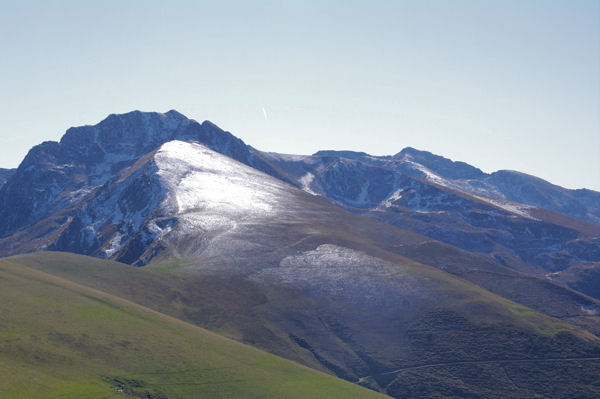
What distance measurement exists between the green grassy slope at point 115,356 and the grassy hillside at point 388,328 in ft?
50.5

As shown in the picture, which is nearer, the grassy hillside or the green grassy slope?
the green grassy slope

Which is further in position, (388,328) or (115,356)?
(388,328)

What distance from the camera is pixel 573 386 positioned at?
120 metres

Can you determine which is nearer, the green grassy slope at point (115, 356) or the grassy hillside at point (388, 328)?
the green grassy slope at point (115, 356)

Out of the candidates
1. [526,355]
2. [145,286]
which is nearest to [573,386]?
[526,355]

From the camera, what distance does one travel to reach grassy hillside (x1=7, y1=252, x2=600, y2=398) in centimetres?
12200

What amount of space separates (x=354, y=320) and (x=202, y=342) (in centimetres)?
4679

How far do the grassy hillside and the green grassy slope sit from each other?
15.4 metres

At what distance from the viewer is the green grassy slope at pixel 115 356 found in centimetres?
7994

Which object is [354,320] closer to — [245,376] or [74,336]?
[245,376]

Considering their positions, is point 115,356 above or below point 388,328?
below

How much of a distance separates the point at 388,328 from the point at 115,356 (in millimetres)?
70493

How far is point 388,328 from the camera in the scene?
451 feet

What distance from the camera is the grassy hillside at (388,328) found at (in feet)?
400
